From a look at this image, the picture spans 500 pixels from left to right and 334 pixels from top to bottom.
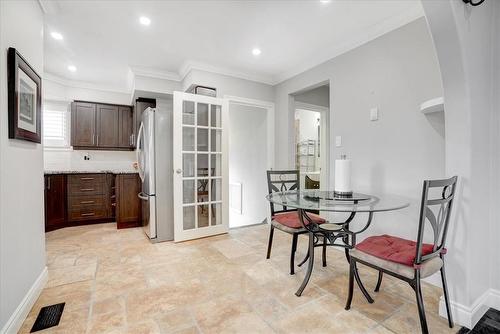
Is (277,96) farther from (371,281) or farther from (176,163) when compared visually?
(371,281)

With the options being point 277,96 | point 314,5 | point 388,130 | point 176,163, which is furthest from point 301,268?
point 277,96

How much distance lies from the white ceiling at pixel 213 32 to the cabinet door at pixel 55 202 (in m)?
1.77

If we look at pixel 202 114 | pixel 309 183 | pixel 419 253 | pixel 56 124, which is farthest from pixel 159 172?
pixel 309 183

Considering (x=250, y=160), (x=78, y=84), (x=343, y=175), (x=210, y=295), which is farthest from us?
(x=250, y=160)

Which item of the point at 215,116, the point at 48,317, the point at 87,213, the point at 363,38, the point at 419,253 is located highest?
the point at 363,38

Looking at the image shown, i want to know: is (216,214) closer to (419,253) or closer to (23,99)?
(23,99)

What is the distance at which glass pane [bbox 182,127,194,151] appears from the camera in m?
3.19

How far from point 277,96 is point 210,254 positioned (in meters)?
2.76

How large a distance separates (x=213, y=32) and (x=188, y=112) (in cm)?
104

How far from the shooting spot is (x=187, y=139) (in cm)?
322

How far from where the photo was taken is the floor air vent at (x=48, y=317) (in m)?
1.52

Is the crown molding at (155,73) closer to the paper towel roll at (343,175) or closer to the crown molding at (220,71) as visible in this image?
the crown molding at (220,71)

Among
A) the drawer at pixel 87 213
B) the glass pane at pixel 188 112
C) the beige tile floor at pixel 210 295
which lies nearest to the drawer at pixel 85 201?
the drawer at pixel 87 213

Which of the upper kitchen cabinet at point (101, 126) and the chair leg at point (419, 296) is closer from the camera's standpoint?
the chair leg at point (419, 296)
